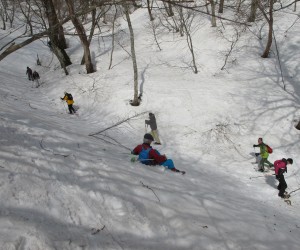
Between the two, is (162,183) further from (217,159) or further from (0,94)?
(0,94)

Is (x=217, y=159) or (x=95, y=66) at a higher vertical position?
(x=95, y=66)

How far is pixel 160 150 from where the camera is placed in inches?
455

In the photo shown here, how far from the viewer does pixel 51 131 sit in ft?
26.8

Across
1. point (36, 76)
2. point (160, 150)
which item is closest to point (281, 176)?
point (160, 150)

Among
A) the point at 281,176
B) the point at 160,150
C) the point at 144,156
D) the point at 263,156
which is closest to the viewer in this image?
the point at 144,156

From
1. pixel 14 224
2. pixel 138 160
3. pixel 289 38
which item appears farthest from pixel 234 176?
pixel 289 38

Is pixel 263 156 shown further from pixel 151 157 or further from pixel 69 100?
pixel 69 100

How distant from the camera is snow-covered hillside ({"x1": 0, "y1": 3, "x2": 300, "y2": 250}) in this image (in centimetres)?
448

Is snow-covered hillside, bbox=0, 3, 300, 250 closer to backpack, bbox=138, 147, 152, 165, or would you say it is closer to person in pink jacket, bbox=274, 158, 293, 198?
person in pink jacket, bbox=274, 158, 293, 198

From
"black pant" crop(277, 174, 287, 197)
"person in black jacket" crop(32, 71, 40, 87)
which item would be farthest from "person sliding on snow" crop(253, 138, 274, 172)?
"person in black jacket" crop(32, 71, 40, 87)

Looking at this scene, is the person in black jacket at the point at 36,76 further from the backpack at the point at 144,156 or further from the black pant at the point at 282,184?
the black pant at the point at 282,184

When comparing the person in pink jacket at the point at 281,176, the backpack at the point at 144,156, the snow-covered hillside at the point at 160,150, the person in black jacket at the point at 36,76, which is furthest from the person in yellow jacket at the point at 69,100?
the person in pink jacket at the point at 281,176

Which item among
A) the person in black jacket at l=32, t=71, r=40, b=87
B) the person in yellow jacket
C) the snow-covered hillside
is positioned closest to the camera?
the snow-covered hillside

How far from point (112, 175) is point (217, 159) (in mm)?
6368
